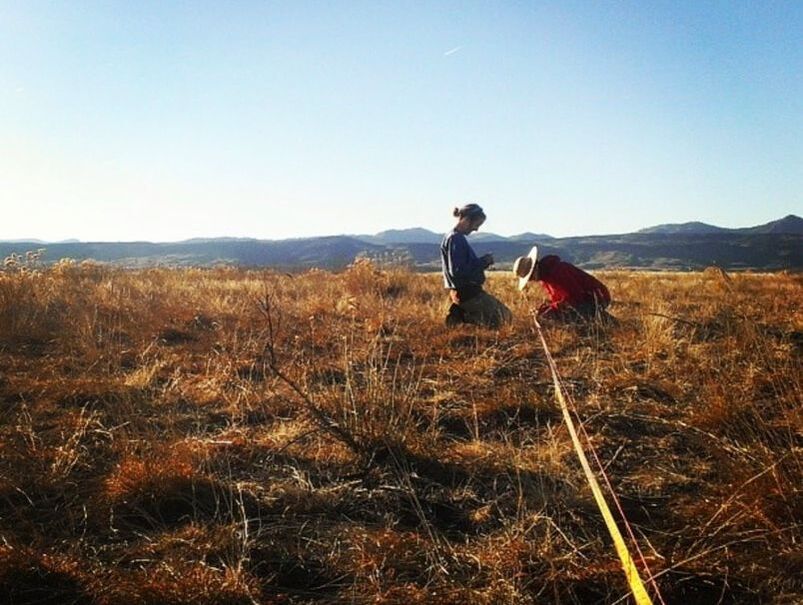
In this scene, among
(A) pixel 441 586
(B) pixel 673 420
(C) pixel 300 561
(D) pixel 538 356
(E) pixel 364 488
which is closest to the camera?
Answer: (A) pixel 441 586

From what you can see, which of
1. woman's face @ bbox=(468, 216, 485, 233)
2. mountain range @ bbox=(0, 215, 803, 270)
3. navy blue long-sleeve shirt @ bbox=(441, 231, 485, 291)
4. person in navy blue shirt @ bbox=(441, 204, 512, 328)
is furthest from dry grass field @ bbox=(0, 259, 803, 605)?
mountain range @ bbox=(0, 215, 803, 270)

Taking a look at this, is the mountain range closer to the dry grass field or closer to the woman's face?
the woman's face

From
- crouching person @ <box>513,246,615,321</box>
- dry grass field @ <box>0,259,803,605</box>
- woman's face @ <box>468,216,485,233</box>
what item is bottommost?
dry grass field @ <box>0,259,803,605</box>

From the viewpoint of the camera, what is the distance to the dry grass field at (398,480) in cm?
223

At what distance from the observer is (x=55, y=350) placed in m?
6.14

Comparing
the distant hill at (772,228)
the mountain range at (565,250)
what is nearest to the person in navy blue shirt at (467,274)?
the mountain range at (565,250)

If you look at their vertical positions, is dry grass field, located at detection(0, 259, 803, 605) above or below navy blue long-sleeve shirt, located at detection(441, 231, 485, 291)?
below

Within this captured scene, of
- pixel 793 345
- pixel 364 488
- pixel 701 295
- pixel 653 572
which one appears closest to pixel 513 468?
pixel 364 488

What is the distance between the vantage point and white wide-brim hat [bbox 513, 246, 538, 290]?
7.09 metres

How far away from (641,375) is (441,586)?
3.25 metres

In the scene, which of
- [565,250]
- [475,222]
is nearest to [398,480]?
[475,222]

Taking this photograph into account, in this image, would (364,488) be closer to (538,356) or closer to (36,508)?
(36,508)

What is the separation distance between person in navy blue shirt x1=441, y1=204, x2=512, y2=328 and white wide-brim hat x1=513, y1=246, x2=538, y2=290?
16.0 inches

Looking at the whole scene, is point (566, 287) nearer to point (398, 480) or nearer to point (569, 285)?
point (569, 285)
